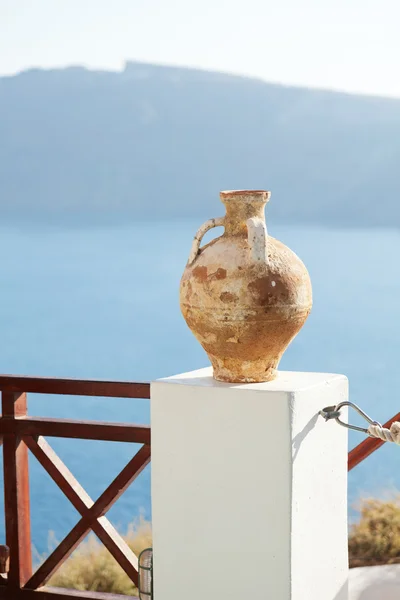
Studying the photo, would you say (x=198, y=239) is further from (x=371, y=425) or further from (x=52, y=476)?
(x=52, y=476)

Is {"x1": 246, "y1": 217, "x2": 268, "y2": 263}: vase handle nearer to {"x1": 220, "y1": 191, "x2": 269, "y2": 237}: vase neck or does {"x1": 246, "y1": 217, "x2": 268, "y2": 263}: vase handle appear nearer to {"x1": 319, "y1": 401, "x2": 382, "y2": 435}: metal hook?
{"x1": 220, "y1": 191, "x2": 269, "y2": 237}: vase neck

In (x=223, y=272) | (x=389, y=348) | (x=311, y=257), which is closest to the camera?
(x=223, y=272)

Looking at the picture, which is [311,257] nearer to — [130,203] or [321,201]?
[321,201]

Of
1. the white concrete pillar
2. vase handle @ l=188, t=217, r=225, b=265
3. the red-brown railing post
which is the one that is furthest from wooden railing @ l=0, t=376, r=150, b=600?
vase handle @ l=188, t=217, r=225, b=265

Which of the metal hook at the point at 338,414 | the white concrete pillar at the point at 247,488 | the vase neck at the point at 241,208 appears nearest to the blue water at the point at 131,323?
the white concrete pillar at the point at 247,488

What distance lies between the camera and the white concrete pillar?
7.31 ft

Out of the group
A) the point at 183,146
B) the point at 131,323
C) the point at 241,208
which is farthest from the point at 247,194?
the point at 183,146

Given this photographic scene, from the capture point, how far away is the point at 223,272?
227cm

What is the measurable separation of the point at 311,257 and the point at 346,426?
66.0ft

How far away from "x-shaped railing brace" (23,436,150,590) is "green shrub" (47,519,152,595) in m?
1.96

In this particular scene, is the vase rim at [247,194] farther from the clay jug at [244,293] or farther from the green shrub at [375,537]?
→ the green shrub at [375,537]

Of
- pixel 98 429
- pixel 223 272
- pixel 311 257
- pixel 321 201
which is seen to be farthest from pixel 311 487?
pixel 311 257

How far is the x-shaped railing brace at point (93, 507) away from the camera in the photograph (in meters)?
2.88

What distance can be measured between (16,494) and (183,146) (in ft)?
60.4
